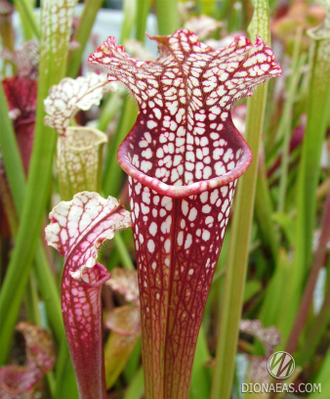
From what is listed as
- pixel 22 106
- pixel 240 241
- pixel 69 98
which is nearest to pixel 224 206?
pixel 240 241

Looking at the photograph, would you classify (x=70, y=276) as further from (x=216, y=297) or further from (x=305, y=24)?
(x=305, y=24)

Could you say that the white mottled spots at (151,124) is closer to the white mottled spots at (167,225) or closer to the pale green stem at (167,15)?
the white mottled spots at (167,225)

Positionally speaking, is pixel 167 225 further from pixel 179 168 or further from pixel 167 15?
pixel 167 15

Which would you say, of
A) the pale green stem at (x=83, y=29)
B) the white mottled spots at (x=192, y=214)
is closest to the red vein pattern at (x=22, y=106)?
the pale green stem at (x=83, y=29)

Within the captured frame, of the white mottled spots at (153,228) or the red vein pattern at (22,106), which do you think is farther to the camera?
the red vein pattern at (22,106)

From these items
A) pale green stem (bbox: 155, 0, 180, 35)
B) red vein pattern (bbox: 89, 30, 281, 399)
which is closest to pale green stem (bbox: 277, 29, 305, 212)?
pale green stem (bbox: 155, 0, 180, 35)

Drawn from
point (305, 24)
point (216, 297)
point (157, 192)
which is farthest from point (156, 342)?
point (305, 24)
